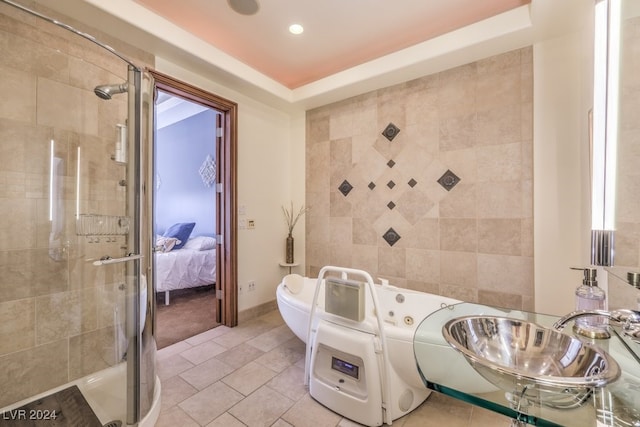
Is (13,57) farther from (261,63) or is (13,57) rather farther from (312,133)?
(312,133)

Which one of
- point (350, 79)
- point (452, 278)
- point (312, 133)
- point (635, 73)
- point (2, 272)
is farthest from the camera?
point (312, 133)

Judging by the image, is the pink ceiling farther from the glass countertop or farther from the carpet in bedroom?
the carpet in bedroom

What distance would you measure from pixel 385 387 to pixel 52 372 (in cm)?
199

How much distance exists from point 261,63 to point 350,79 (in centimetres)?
91

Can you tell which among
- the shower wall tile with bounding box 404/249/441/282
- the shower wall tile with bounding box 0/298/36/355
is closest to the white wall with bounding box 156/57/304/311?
the shower wall tile with bounding box 404/249/441/282

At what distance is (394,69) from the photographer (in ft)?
7.84

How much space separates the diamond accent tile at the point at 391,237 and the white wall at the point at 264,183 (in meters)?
1.11

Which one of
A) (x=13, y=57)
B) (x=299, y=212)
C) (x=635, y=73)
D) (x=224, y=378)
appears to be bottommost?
(x=224, y=378)

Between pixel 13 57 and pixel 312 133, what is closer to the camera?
pixel 13 57

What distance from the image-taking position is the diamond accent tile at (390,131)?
105 inches

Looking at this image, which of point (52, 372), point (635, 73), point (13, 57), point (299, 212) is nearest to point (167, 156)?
point (299, 212)

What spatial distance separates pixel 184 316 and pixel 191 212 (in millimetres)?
2187

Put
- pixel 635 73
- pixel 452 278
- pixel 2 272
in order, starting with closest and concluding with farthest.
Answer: pixel 635 73
pixel 2 272
pixel 452 278

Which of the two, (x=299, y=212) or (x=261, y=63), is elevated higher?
(x=261, y=63)
